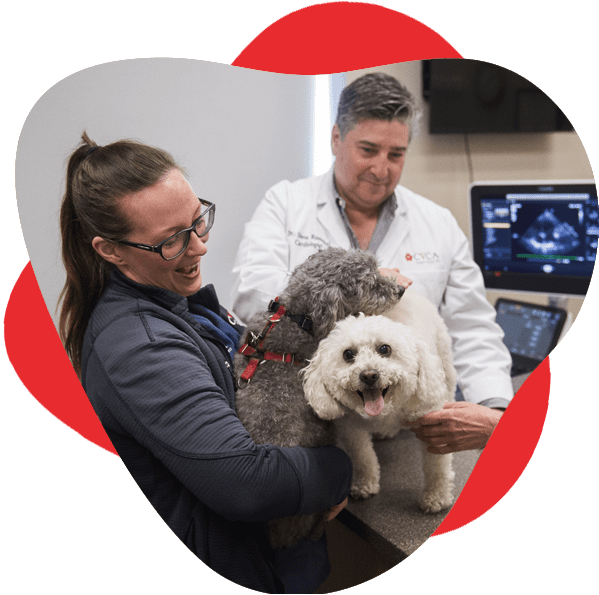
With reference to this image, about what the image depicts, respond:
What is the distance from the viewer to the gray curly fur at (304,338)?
4.39ft

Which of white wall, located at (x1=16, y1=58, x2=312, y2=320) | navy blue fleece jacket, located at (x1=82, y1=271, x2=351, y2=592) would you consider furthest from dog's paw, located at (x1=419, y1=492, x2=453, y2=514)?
white wall, located at (x1=16, y1=58, x2=312, y2=320)

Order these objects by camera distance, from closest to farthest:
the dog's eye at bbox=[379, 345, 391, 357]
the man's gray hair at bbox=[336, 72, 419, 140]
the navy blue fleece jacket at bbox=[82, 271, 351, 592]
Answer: the navy blue fleece jacket at bbox=[82, 271, 351, 592] < the dog's eye at bbox=[379, 345, 391, 357] < the man's gray hair at bbox=[336, 72, 419, 140]

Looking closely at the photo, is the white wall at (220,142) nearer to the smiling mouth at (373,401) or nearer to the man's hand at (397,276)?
the man's hand at (397,276)

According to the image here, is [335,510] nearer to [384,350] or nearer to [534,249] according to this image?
[384,350]

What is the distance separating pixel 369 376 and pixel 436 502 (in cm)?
52

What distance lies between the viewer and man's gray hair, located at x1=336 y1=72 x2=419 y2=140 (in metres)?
1.50

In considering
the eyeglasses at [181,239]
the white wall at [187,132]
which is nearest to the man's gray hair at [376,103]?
the white wall at [187,132]

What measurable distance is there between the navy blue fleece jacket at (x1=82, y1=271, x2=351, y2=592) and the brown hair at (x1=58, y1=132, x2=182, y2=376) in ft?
0.17

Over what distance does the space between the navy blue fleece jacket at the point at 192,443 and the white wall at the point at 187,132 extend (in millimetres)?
193

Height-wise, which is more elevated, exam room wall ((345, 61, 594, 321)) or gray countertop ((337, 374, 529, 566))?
exam room wall ((345, 61, 594, 321))

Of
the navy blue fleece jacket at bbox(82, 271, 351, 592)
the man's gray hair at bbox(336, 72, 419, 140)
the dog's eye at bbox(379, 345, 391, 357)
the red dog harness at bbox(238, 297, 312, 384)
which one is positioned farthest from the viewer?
the man's gray hair at bbox(336, 72, 419, 140)

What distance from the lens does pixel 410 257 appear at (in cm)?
154

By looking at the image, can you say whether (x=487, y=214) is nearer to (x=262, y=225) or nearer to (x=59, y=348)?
(x=262, y=225)

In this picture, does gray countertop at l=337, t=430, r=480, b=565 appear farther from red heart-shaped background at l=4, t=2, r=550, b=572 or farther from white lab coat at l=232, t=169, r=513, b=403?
white lab coat at l=232, t=169, r=513, b=403
